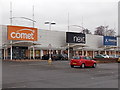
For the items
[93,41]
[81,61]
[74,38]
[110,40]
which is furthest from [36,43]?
[110,40]

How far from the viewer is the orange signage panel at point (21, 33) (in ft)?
144

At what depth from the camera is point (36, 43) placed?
1852 inches

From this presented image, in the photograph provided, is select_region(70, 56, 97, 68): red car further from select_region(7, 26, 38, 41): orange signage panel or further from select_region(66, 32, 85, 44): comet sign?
select_region(66, 32, 85, 44): comet sign

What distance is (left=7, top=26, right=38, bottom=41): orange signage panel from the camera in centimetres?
4379

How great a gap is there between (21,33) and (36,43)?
365 cm

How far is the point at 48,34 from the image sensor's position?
52.0 meters

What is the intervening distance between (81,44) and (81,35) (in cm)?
300

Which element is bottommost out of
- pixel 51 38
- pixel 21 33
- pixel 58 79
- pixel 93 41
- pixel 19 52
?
pixel 58 79

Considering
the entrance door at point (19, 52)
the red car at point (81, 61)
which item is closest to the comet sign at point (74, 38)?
the entrance door at point (19, 52)

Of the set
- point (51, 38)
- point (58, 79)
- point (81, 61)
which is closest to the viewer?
point (58, 79)

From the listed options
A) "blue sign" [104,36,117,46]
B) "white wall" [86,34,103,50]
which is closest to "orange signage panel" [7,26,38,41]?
"white wall" [86,34,103,50]

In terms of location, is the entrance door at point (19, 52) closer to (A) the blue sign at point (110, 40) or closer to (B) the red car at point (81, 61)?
(B) the red car at point (81, 61)

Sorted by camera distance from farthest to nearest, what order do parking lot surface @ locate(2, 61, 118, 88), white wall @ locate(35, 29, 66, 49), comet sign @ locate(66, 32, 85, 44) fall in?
comet sign @ locate(66, 32, 85, 44) → white wall @ locate(35, 29, 66, 49) → parking lot surface @ locate(2, 61, 118, 88)

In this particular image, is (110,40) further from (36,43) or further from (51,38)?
(36,43)
